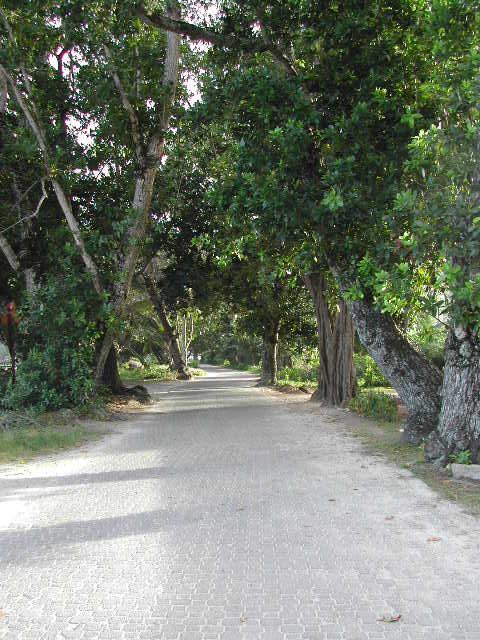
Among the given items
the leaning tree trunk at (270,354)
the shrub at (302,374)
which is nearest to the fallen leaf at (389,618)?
the leaning tree trunk at (270,354)

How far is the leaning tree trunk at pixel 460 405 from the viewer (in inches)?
288

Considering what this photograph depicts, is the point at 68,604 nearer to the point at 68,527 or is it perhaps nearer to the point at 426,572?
the point at 68,527

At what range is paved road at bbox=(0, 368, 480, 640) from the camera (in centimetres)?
345

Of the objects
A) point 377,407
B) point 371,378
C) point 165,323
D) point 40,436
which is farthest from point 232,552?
point 165,323

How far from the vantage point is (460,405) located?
746 centimetres

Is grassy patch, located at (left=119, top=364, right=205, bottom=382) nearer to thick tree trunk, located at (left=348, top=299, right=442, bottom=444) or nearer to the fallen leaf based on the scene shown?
thick tree trunk, located at (left=348, top=299, right=442, bottom=444)

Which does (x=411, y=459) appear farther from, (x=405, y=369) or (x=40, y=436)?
(x=40, y=436)

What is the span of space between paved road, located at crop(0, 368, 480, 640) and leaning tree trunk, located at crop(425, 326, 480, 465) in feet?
2.38

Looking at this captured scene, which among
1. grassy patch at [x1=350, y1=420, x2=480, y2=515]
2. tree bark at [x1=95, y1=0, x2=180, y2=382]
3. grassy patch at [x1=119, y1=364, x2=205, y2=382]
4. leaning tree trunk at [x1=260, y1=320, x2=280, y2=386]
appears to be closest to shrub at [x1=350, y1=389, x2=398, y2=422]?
grassy patch at [x1=350, y1=420, x2=480, y2=515]

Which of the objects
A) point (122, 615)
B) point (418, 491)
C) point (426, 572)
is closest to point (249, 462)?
point (418, 491)

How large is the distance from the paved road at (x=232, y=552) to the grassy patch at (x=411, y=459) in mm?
232

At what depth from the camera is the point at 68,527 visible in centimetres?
525

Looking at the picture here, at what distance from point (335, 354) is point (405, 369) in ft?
23.5

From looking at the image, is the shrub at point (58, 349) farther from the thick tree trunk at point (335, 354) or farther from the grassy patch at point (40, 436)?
the thick tree trunk at point (335, 354)
